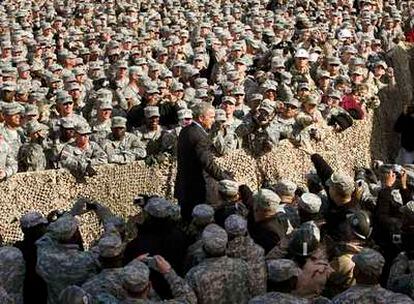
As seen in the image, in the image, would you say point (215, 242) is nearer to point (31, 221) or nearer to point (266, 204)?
point (266, 204)

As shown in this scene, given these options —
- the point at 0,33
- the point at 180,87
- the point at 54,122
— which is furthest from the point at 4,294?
the point at 0,33

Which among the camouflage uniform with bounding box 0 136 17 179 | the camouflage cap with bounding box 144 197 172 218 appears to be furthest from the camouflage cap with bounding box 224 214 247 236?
the camouflage uniform with bounding box 0 136 17 179

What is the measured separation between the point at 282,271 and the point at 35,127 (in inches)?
236

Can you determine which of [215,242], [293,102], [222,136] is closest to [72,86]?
[222,136]

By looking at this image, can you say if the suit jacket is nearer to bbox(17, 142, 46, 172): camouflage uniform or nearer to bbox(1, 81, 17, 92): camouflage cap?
bbox(17, 142, 46, 172): camouflage uniform

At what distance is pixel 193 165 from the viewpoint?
37.1ft

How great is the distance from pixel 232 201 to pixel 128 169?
2260 millimetres

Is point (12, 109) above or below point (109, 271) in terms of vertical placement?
above

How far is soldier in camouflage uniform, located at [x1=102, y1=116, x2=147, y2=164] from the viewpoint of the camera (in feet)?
40.4

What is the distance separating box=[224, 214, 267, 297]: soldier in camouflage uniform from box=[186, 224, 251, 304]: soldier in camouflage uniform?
0.09 meters

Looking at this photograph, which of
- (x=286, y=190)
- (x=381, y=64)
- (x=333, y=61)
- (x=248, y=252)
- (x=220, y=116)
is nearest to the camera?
(x=248, y=252)

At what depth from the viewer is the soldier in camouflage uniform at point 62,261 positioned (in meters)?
8.29

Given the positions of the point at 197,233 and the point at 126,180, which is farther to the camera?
the point at 126,180

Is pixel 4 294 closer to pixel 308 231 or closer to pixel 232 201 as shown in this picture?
pixel 308 231
